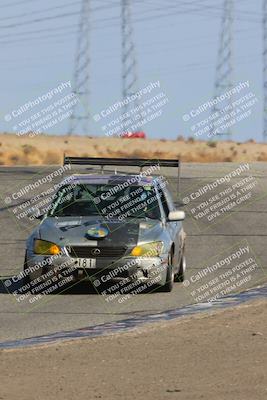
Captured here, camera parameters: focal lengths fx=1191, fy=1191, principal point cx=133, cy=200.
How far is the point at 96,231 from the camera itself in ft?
51.2

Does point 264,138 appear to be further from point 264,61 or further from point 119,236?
point 119,236

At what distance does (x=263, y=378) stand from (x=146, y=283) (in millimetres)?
6682

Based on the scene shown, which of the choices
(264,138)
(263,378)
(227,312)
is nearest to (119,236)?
(227,312)

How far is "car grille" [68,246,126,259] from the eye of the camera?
50.9 ft

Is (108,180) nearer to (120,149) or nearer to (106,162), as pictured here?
(106,162)

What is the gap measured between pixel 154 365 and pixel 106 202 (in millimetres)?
6684

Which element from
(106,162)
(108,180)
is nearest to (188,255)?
(106,162)

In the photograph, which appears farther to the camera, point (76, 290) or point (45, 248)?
point (76, 290)

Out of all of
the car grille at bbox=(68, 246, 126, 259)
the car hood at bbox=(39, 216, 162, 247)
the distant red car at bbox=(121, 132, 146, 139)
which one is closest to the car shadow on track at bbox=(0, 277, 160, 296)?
the car grille at bbox=(68, 246, 126, 259)

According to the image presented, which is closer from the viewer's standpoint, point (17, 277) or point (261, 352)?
point (261, 352)

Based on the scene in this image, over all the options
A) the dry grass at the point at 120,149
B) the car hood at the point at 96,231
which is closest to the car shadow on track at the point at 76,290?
the car hood at the point at 96,231

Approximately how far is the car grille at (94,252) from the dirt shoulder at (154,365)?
10.7 ft

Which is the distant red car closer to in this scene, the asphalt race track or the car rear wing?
the asphalt race track

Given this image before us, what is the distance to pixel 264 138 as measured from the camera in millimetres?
71438
